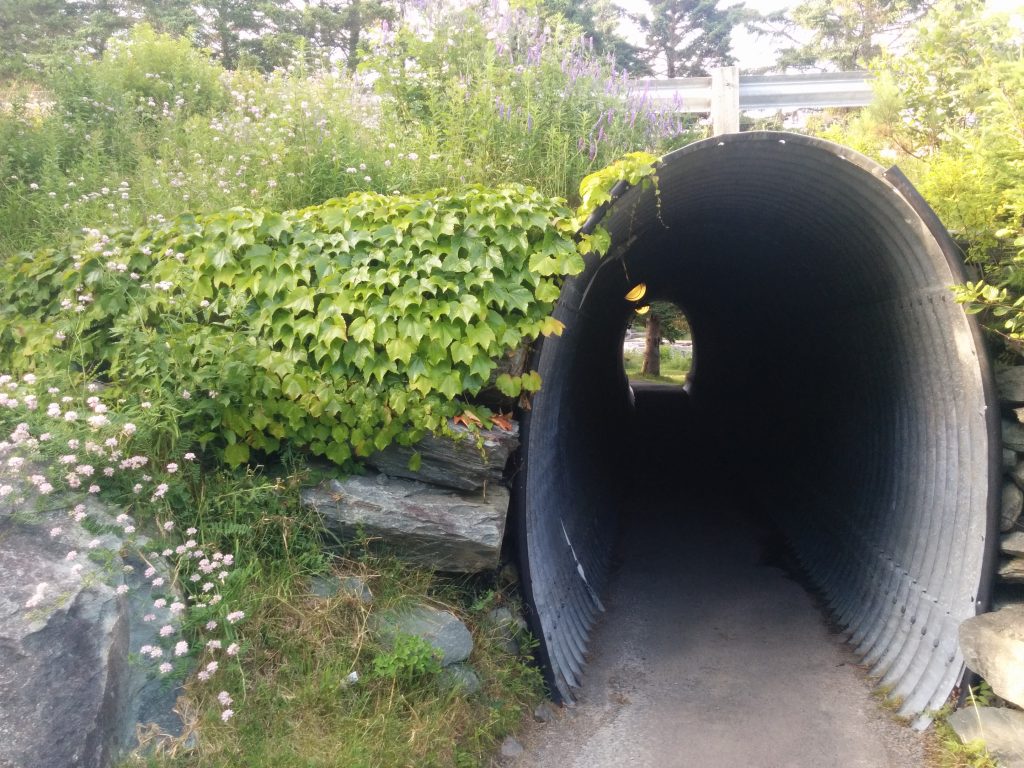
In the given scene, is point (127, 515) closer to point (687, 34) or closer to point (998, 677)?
point (998, 677)

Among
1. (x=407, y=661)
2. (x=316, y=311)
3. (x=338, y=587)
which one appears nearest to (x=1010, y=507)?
(x=407, y=661)

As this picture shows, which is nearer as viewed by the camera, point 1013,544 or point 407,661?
point 407,661

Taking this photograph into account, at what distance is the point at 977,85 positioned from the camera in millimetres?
5656

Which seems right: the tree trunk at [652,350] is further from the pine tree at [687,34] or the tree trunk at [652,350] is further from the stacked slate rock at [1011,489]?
the stacked slate rock at [1011,489]

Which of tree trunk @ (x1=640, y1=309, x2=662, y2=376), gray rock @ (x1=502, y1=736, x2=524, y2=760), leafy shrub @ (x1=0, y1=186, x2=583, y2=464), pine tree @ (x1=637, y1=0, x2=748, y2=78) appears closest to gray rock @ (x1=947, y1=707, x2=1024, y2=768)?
gray rock @ (x1=502, y1=736, x2=524, y2=760)

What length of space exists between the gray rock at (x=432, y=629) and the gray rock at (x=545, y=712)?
79cm

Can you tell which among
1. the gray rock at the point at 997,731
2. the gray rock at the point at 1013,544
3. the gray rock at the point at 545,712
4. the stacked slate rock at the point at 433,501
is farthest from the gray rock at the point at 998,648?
the stacked slate rock at the point at 433,501

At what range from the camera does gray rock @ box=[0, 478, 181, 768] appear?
3.27 m

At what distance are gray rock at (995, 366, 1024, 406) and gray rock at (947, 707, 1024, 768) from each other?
6.11 feet

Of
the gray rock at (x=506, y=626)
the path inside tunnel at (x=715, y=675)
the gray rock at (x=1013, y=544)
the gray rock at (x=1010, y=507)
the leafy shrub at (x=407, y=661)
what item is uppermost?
the gray rock at (x=1010, y=507)

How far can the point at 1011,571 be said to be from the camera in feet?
15.9

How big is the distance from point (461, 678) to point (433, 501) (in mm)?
1069

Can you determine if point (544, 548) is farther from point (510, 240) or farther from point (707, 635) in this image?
point (510, 240)

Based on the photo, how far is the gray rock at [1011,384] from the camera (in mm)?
5051
